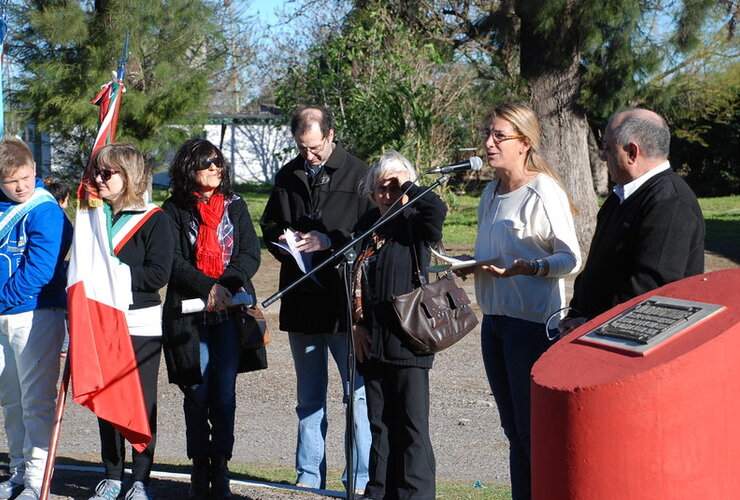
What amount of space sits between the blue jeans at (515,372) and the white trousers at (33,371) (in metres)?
2.20

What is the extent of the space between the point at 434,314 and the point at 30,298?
203 cm

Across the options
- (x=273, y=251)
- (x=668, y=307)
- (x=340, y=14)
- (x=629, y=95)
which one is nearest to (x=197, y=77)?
(x=340, y=14)

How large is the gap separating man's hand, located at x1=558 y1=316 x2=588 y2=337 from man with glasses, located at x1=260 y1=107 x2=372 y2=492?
1573mm

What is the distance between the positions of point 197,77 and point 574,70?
6.51 metres

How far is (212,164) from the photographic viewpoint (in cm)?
481

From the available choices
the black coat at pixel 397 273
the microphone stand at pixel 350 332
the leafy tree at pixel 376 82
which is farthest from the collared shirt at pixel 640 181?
the leafy tree at pixel 376 82

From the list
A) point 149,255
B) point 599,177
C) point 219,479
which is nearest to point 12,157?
point 149,255

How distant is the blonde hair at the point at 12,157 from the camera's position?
466 cm

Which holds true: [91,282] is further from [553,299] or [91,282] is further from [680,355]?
[680,355]

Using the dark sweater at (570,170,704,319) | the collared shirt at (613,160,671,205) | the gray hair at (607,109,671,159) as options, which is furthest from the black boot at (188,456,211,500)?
the gray hair at (607,109,671,159)

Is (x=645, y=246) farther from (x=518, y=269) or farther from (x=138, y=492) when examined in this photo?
(x=138, y=492)

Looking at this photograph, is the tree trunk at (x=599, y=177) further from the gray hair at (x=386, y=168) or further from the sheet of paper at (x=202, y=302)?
the sheet of paper at (x=202, y=302)

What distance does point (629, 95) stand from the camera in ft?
45.5

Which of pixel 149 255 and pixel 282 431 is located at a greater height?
pixel 149 255
